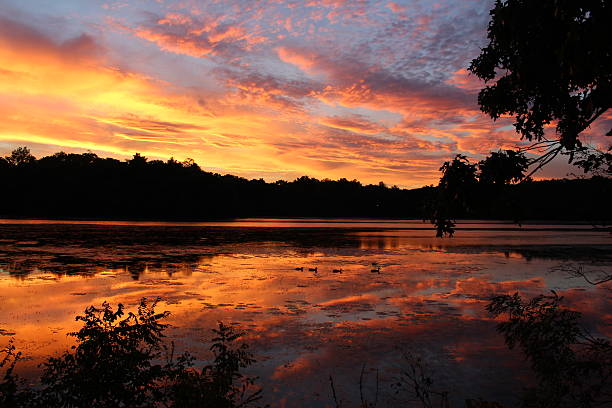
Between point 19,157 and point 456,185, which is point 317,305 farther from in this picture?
point 19,157

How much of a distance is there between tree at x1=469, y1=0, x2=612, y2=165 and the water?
5.02m

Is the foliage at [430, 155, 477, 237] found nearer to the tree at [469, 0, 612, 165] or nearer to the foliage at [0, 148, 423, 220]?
the tree at [469, 0, 612, 165]

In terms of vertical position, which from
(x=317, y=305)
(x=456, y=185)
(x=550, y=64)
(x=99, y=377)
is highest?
(x=550, y=64)

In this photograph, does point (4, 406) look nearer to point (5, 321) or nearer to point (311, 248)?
point (5, 321)

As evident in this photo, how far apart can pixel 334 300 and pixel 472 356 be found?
6.38m

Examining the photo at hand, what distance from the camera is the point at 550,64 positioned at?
21.9 feet

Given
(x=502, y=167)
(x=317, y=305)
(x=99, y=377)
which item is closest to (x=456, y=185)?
(x=502, y=167)

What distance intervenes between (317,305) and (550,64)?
35.3 feet

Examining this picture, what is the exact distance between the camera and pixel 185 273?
21.5 metres

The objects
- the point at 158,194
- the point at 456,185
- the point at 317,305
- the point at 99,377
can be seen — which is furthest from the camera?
the point at 158,194

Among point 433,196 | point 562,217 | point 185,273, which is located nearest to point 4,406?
point 433,196

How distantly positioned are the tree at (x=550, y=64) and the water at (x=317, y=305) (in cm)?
502

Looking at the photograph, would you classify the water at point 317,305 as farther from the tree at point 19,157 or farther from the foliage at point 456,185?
the tree at point 19,157

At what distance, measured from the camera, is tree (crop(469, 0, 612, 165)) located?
18.6 feet
